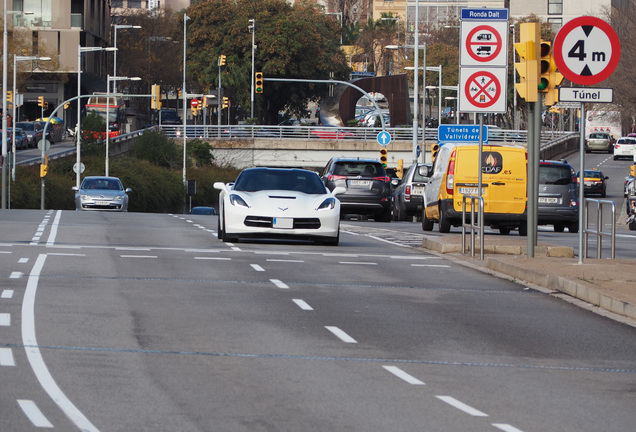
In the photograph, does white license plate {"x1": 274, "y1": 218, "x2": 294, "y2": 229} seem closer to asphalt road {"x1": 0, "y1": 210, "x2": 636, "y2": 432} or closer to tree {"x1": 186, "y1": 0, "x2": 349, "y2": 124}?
asphalt road {"x1": 0, "y1": 210, "x2": 636, "y2": 432}

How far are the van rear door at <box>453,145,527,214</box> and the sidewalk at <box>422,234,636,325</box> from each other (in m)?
5.31

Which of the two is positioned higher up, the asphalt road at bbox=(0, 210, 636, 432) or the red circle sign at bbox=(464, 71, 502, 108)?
the red circle sign at bbox=(464, 71, 502, 108)

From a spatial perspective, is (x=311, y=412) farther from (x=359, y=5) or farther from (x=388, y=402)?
(x=359, y=5)

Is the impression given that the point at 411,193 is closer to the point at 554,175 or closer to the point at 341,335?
the point at 554,175

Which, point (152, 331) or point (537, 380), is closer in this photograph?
point (537, 380)

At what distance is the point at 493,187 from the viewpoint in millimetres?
27734

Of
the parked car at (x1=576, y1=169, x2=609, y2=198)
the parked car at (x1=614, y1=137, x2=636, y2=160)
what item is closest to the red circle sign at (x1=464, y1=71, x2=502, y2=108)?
the parked car at (x1=576, y1=169, x2=609, y2=198)

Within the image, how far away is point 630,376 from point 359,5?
450ft

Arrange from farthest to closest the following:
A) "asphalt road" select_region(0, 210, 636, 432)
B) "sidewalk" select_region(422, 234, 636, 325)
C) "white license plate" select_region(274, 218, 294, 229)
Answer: "white license plate" select_region(274, 218, 294, 229) < "sidewalk" select_region(422, 234, 636, 325) < "asphalt road" select_region(0, 210, 636, 432)

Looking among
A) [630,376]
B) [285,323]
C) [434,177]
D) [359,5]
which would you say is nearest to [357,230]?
[434,177]

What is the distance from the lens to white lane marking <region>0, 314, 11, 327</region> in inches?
452

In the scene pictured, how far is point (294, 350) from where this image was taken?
10.6 metres

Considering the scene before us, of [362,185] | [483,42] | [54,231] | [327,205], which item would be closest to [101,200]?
[362,185]

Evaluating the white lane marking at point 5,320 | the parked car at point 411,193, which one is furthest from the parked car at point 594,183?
the white lane marking at point 5,320
